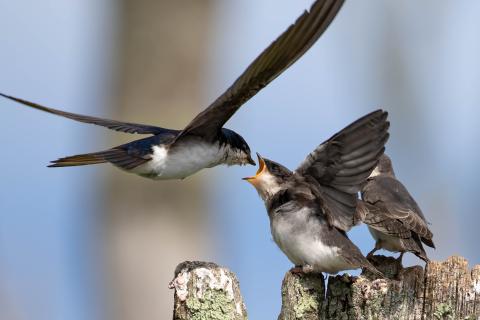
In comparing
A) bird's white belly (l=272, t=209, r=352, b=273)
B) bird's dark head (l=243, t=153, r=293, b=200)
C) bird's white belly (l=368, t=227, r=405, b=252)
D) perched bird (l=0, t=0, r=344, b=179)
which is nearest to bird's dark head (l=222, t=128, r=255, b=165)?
perched bird (l=0, t=0, r=344, b=179)

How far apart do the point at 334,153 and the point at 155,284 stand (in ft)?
10.3

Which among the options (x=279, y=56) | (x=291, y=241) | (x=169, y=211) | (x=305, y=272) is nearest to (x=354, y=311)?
(x=305, y=272)

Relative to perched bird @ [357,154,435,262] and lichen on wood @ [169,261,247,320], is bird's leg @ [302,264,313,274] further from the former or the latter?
perched bird @ [357,154,435,262]

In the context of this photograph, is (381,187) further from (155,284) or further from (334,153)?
(155,284)

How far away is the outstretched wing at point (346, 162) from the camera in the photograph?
4.09 metres

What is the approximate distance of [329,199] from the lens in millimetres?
4176

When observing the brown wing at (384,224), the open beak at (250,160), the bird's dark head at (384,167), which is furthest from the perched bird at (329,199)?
the bird's dark head at (384,167)

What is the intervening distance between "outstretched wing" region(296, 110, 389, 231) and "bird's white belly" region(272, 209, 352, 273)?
11 cm

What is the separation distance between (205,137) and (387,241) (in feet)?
3.14

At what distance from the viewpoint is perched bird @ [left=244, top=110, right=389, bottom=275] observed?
162 inches

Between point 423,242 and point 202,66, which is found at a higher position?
point 202,66

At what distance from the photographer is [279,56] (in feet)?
13.6

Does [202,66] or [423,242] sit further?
[202,66]

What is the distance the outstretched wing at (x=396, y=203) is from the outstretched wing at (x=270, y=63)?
31.0 inches
